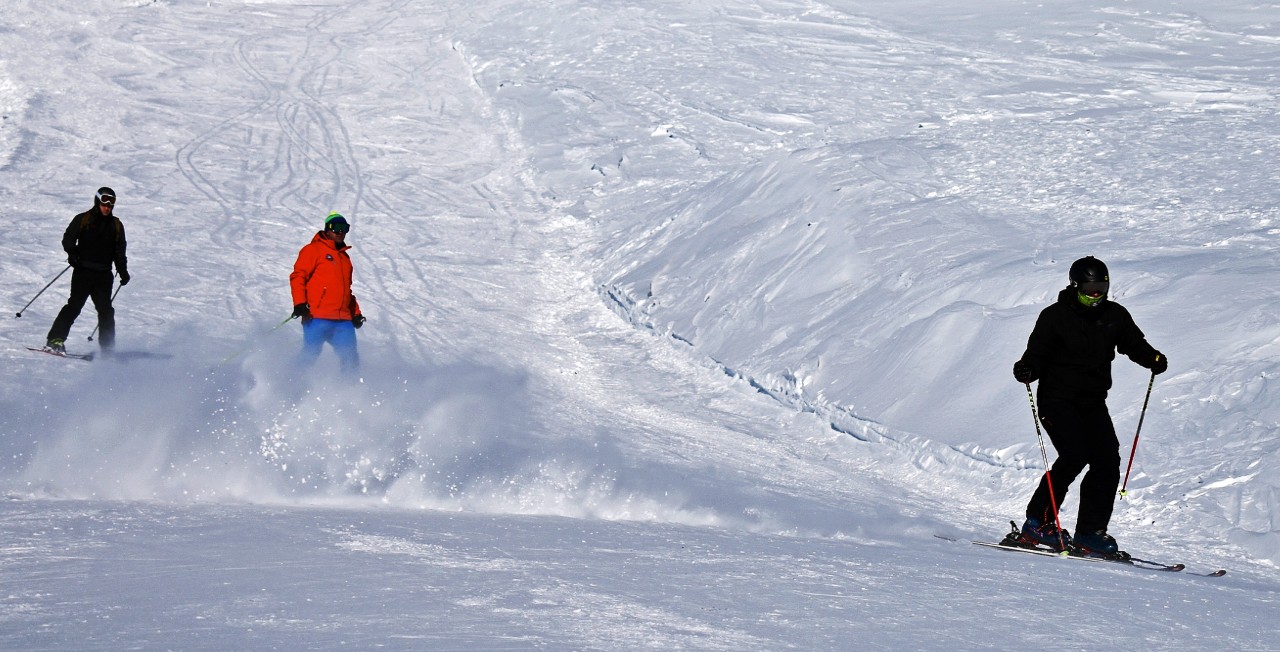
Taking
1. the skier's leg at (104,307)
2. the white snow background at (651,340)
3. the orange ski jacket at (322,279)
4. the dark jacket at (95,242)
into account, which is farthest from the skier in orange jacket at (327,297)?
the skier's leg at (104,307)

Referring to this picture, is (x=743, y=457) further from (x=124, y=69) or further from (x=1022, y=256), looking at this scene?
(x=124, y=69)

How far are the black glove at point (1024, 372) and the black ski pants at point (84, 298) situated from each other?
26.1 feet

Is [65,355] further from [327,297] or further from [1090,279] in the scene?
[1090,279]

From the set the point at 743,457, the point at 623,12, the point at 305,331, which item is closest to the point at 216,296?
the point at 305,331

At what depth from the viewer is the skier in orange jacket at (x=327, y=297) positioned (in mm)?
9289

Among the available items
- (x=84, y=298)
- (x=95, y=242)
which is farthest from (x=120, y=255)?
(x=84, y=298)

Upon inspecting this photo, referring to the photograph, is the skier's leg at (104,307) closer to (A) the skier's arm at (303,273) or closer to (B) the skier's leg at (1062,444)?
(A) the skier's arm at (303,273)

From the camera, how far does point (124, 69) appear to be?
2425 centimetres

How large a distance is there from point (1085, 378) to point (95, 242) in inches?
325

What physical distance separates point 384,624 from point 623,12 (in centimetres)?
2487

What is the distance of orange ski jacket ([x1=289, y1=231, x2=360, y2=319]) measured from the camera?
9297mm

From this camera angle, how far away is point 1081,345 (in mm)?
6434

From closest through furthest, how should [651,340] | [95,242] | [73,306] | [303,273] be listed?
1. [303,273]
2. [95,242]
3. [73,306]
4. [651,340]

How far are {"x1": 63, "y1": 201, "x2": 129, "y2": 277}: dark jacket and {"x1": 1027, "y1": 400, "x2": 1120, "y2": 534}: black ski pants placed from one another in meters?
7.88
